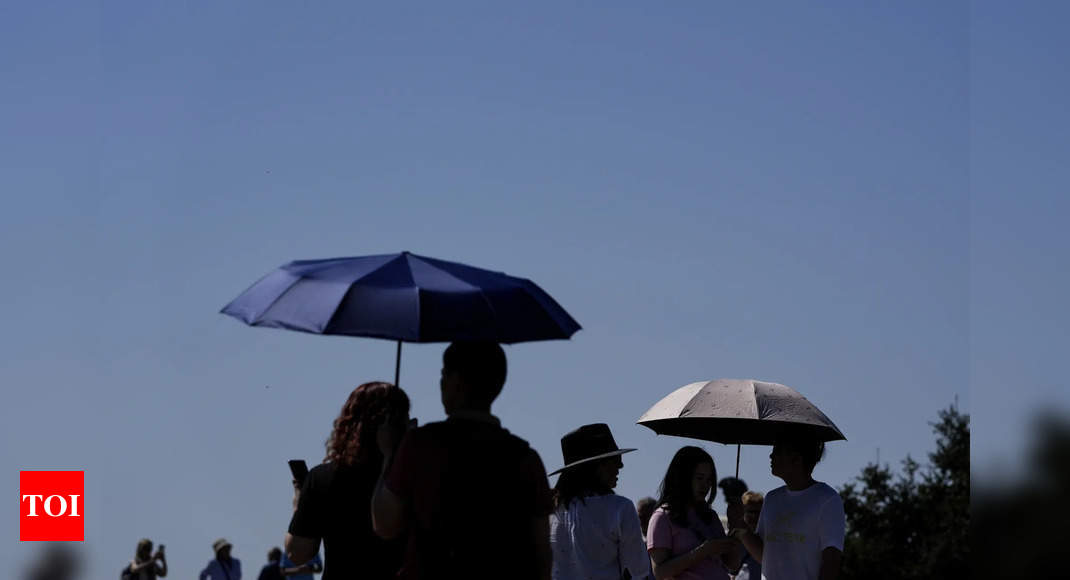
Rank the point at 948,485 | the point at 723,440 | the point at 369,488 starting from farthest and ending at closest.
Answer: the point at 948,485, the point at 723,440, the point at 369,488

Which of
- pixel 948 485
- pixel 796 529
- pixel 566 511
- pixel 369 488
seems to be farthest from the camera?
pixel 948 485

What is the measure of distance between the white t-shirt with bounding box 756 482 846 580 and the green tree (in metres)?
55.4

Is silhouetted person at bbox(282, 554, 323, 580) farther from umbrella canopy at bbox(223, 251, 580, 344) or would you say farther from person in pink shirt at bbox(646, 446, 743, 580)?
person in pink shirt at bbox(646, 446, 743, 580)

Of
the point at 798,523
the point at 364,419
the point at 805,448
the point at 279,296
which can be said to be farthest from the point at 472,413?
the point at 805,448

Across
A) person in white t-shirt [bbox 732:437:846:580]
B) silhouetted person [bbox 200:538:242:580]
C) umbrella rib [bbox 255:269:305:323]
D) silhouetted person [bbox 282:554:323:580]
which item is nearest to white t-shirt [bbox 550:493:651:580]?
person in white t-shirt [bbox 732:437:846:580]

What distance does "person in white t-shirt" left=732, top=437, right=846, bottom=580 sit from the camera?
24.2 ft

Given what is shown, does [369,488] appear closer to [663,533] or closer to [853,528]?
[663,533]

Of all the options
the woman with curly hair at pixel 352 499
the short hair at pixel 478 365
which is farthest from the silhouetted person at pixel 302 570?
the short hair at pixel 478 365

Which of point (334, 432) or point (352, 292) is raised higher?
point (352, 292)

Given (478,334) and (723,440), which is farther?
(723,440)

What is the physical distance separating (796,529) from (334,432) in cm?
259

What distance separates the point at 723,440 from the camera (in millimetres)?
9508

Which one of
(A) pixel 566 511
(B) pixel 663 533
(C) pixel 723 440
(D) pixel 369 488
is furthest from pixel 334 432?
(C) pixel 723 440

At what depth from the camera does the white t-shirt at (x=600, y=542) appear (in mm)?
7895
